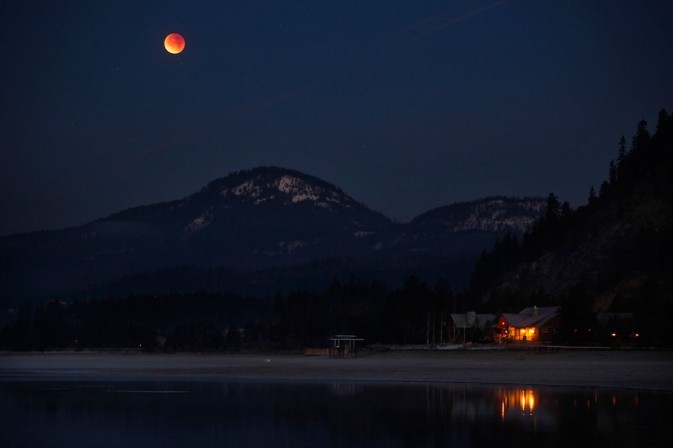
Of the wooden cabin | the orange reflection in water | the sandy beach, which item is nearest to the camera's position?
the orange reflection in water

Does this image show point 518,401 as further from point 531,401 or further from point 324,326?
point 324,326

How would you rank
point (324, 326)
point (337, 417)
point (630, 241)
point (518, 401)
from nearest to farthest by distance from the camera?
point (337, 417) < point (518, 401) < point (630, 241) < point (324, 326)

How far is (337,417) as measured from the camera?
4222 cm

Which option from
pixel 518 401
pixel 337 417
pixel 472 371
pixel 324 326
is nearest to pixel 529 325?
pixel 472 371

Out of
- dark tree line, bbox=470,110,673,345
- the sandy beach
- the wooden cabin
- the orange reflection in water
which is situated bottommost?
the orange reflection in water

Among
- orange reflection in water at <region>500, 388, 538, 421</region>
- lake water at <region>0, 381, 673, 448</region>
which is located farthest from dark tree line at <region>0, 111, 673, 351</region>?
lake water at <region>0, 381, 673, 448</region>

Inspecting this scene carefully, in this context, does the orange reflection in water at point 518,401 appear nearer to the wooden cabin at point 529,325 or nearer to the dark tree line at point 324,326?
the wooden cabin at point 529,325

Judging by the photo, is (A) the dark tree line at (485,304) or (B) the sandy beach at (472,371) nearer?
(B) the sandy beach at (472,371)

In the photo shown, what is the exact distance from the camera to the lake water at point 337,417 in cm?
3475

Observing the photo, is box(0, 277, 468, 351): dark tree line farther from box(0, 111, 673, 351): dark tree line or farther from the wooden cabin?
the wooden cabin

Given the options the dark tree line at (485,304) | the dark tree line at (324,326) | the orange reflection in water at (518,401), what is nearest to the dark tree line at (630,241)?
the dark tree line at (485,304)

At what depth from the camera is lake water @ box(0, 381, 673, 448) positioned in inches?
1368

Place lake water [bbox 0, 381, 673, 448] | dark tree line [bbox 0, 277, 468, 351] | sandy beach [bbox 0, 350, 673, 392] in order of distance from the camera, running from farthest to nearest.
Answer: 1. dark tree line [bbox 0, 277, 468, 351]
2. sandy beach [bbox 0, 350, 673, 392]
3. lake water [bbox 0, 381, 673, 448]

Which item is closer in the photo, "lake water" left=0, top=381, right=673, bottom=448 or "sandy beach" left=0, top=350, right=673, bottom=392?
"lake water" left=0, top=381, right=673, bottom=448
